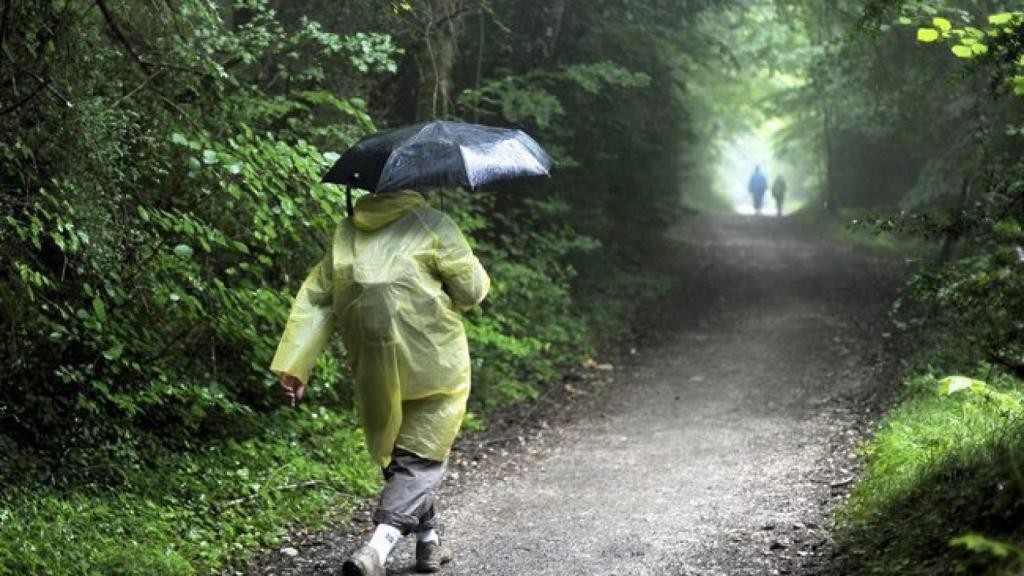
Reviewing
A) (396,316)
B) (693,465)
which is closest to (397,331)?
(396,316)

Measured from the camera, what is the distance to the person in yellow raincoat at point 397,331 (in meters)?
4.89

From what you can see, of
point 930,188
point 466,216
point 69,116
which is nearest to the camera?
point 69,116

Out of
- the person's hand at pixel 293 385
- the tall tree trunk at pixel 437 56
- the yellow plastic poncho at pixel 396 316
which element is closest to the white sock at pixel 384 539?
the yellow plastic poncho at pixel 396 316

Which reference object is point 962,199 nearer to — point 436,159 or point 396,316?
point 436,159

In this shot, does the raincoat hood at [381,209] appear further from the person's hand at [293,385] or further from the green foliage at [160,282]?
the green foliage at [160,282]

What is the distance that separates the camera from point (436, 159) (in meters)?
4.93

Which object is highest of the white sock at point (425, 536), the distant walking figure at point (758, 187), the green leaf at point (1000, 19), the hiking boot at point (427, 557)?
the green leaf at point (1000, 19)

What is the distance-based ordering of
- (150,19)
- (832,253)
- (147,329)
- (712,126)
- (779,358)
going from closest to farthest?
(147,329) → (150,19) → (779,358) → (832,253) → (712,126)

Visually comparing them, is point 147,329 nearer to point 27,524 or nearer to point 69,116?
point 69,116

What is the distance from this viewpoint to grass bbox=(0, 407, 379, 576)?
4.75m

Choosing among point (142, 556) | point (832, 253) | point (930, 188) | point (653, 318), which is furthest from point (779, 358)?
point (832, 253)

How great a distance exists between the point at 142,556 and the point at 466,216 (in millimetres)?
5479

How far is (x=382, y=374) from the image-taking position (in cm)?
493

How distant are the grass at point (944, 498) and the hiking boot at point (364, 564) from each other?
2265 millimetres
